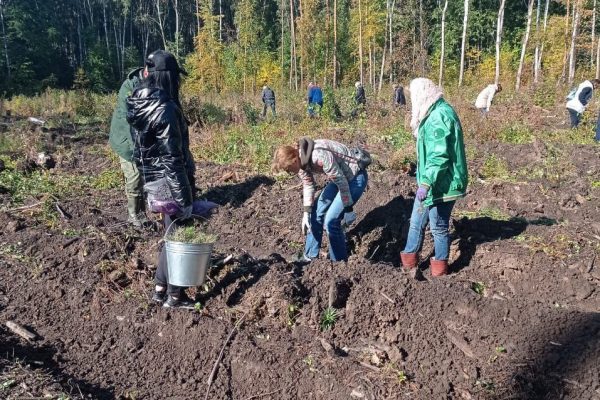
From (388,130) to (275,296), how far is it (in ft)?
29.8

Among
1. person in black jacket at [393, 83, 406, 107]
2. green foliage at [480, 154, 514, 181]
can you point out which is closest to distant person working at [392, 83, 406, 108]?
person in black jacket at [393, 83, 406, 107]

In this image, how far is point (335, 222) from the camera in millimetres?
5051

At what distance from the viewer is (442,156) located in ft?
14.5

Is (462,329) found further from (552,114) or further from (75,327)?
(552,114)

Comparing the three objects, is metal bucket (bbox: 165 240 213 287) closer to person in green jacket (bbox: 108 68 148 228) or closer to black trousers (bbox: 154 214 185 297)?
black trousers (bbox: 154 214 185 297)

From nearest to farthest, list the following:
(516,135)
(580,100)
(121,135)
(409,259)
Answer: (409,259) < (121,135) < (516,135) < (580,100)

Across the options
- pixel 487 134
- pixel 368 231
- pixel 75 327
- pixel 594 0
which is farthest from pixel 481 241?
pixel 594 0

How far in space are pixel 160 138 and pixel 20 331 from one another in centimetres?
171

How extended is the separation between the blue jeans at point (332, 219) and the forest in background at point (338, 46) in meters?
19.0

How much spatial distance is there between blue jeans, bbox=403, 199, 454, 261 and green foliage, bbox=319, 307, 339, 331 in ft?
4.77

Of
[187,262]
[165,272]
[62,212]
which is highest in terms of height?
[187,262]

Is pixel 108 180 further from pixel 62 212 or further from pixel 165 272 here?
pixel 165 272

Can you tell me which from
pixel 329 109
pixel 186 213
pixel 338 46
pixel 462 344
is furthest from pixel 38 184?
pixel 338 46

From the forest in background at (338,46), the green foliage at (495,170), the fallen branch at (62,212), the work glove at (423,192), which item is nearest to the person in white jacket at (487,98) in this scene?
the green foliage at (495,170)
